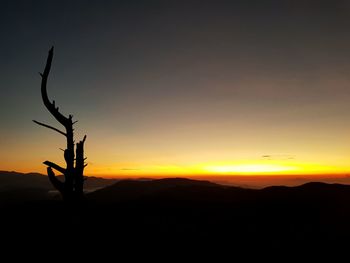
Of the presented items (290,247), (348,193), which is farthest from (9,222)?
(348,193)

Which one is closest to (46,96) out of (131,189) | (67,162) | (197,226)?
(67,162)

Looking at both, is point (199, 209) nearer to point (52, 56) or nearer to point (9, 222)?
point (9, 222)

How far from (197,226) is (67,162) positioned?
29.5ft

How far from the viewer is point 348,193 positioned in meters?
25.0

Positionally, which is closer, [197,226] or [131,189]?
[197,226]

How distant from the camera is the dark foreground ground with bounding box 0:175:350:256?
591 inches

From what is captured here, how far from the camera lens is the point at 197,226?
736 inches

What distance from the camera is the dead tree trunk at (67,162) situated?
46.8 ft

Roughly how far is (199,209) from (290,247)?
9.05 m

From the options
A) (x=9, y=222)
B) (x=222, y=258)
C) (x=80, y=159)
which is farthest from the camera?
(x=9, y=222)

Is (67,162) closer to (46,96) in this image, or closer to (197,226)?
(46,96)

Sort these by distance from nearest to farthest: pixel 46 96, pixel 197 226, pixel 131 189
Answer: pixel 46 96, pixel 197 226, pixel 131 189

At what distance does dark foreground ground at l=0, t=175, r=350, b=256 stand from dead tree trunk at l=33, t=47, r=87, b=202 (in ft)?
3.19

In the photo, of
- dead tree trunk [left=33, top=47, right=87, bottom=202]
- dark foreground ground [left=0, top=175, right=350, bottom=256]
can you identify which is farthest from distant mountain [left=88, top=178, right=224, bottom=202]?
dead tree trunk [left=33, top=47, right=87, bottom=202]
